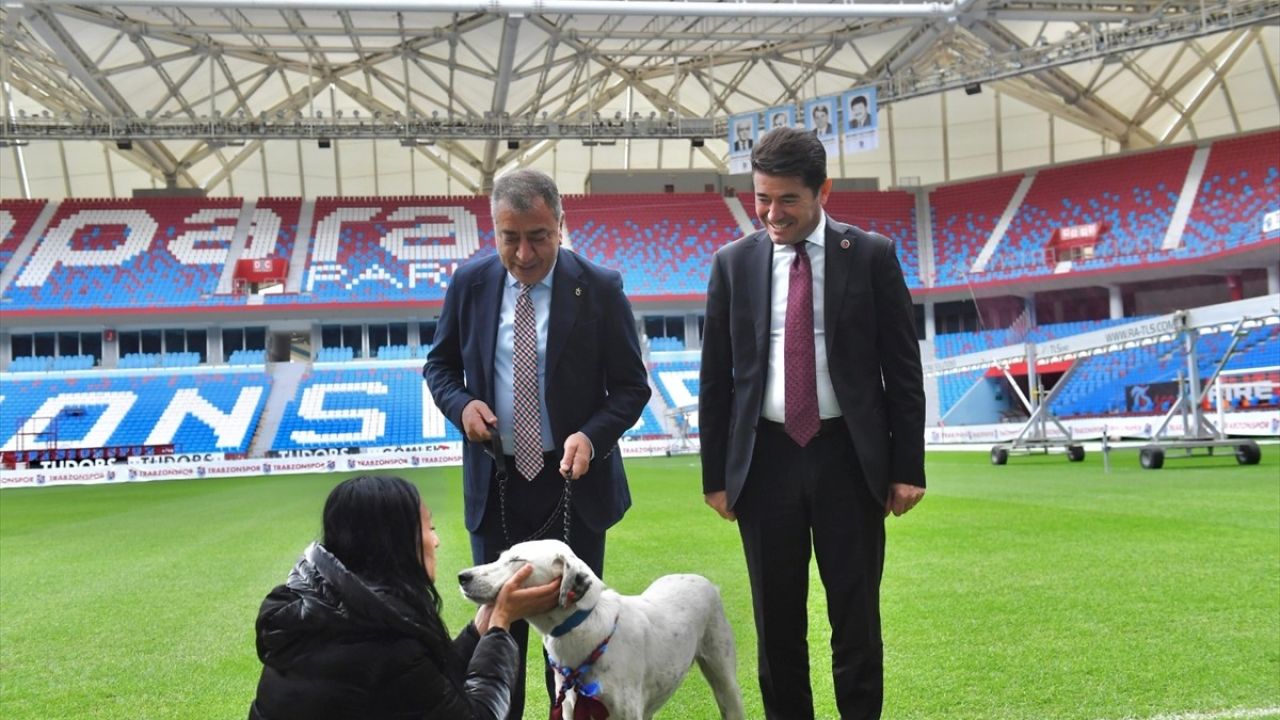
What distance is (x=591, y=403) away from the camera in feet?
12.5

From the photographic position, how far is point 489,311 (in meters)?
3.77

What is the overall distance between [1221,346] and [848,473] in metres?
34.4

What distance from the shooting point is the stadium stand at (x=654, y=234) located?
43406 mm

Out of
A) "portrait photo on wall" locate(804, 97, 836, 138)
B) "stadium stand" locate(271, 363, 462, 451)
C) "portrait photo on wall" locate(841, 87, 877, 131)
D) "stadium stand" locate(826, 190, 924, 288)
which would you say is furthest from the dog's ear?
"stadium stand" locate(826, 190, 924, 288)

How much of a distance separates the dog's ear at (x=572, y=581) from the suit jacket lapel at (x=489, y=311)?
2.57 ft

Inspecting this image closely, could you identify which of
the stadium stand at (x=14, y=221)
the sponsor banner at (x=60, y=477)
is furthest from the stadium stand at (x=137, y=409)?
the sponsor banner at (x=60, y=477)

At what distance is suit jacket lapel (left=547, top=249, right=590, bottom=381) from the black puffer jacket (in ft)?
4.11

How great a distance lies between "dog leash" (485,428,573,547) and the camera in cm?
363

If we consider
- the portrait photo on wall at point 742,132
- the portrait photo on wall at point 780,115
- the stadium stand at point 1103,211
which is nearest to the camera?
the portrait photo on wall at point 780,115

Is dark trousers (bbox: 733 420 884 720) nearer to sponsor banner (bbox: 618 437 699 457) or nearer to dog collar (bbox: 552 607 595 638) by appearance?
dog collar (bbox: 552 607 595 638)

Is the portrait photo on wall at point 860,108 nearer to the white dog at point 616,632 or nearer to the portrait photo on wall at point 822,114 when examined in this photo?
the portrait photo on wall at point 822,114

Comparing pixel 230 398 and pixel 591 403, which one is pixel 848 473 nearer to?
pixel 591 403

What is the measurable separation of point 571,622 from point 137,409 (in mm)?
37996

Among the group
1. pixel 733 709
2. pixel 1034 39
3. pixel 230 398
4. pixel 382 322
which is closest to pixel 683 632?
pixel 733 709
